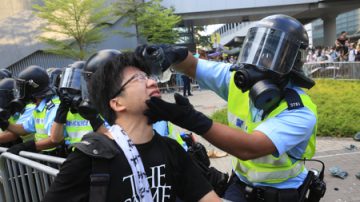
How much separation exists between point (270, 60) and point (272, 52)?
0.06 m

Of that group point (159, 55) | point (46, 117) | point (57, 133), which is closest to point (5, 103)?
point (46, 117)

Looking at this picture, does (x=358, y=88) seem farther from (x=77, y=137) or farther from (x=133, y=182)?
(x=133, y=182)

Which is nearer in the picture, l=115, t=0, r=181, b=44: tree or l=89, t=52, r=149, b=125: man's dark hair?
l=89, t=52, r=149, b=125: man's dark hair

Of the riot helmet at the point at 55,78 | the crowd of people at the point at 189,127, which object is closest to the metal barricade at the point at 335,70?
the riot helmet at the point at 55,78

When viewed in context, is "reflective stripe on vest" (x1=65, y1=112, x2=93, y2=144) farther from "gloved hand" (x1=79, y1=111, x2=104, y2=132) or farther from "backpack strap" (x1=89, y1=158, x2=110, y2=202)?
"backpack strap" (x1=89, y1=158, x2=110, y2=202)

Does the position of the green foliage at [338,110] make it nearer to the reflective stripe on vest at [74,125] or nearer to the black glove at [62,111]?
the reflective stripe on vest at [74,125]

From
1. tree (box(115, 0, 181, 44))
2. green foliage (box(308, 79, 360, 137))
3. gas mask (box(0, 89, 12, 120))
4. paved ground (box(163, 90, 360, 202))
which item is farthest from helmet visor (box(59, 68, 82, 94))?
tree (box(115, 0, 181, 44))

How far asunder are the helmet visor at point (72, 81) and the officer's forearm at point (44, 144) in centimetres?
67

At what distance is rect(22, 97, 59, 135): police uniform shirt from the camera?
3.65 m

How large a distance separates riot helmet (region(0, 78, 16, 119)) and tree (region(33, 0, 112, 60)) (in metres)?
14.1

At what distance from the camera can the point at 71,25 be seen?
60.6 ft

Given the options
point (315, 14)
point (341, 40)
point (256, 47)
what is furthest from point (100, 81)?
point (315, 14)

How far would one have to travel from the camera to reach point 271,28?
2.20 m

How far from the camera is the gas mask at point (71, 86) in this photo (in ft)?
10.2
